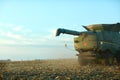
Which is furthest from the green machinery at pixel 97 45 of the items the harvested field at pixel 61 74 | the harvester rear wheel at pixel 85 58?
the harvested field at pixel 61 74

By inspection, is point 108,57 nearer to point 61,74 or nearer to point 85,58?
point 85,58

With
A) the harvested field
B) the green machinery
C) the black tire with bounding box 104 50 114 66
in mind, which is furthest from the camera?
the black tire with bounding box 104 50 114 66

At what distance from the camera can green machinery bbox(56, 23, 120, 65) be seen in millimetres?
22000

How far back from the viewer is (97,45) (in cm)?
2189

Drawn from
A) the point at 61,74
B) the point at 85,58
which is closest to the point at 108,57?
the point at 85,58

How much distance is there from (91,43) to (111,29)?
2.72 metres

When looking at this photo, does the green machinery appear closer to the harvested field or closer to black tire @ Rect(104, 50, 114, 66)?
black tire @ Rect(104, 50, 114, 66)

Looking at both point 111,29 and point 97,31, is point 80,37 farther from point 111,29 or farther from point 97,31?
point 111,29

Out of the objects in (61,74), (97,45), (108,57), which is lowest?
(61,74)

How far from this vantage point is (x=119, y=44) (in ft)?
76.1

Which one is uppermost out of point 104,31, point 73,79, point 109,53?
point 104,31

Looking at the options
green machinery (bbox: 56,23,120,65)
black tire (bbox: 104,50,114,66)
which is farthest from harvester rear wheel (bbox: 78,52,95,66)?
black tire (bbox: 104,50,114,66)

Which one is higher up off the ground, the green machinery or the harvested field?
the green machinery

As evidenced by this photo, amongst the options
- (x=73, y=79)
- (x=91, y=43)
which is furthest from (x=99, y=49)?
(x=73, y=79)
